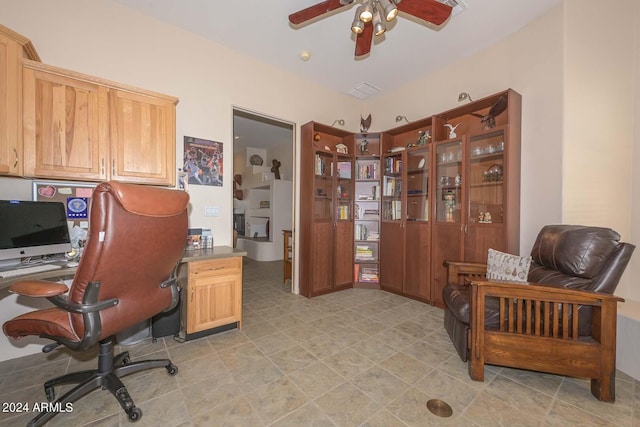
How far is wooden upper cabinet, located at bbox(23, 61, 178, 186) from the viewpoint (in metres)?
1.84

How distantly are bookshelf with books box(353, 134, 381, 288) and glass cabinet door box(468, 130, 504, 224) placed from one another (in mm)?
1333

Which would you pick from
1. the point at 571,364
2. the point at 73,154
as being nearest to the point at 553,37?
the point at 571,364

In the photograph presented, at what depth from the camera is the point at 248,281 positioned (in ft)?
14.3

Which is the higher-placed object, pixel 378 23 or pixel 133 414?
pixel 378 23

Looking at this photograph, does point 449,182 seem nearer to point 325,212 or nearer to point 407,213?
point 407,213

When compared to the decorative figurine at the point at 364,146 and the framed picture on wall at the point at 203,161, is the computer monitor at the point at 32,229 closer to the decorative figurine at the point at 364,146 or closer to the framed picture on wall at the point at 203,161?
the framed picture on wall at the point at 203,161

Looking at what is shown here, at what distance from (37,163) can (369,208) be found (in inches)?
146

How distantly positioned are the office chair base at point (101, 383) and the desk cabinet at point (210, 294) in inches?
22.7

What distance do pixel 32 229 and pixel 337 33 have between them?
332 centimetres

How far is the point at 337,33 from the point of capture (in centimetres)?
280

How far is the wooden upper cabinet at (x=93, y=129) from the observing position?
1841 mm

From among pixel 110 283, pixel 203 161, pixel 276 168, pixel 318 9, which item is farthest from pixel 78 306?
pixel 276 168

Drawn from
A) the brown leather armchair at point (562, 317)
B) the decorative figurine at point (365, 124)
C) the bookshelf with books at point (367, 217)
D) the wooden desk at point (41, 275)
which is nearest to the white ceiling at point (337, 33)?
the decorative figurine at point (365, 124)

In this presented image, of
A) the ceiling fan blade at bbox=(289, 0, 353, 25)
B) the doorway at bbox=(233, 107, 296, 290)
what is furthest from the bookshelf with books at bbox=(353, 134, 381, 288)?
the ceiling fan blade at bbox=(289, 0, 353, 25)
